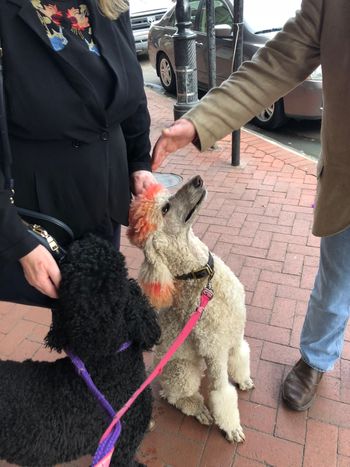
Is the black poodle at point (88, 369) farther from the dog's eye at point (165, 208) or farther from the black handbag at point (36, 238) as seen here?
the dog's eye at point (165, 208)

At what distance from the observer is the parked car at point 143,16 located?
1050 centimetres

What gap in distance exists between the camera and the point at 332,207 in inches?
69.2

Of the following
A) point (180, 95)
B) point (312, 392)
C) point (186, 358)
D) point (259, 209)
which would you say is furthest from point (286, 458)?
point (180, 95)

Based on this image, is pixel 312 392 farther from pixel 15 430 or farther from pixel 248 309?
pixel 15 430

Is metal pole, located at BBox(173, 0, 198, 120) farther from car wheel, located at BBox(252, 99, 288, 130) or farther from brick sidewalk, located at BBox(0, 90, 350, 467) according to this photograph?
car wheel, located at BBox(252, 99, 288, 130)

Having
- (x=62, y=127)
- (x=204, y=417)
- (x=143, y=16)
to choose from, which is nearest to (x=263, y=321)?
(x=204, y=417)

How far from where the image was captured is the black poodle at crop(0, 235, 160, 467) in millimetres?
1302

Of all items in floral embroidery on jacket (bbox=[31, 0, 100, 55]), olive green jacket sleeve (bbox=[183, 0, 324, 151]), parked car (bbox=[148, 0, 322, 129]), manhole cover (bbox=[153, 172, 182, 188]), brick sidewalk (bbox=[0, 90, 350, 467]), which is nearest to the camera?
floral embroidery on jacket (bbox=[31, 0, 100, 55])

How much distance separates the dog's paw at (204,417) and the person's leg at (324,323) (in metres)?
0.43

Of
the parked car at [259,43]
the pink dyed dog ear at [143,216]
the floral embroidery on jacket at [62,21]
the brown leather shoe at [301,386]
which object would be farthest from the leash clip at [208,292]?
the parked car at [259,43]

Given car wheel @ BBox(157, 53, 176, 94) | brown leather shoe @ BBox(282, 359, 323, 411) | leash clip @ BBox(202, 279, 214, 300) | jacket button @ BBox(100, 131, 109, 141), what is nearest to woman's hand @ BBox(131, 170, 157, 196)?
jacket button @ BBox(100, 131, 109, 141)

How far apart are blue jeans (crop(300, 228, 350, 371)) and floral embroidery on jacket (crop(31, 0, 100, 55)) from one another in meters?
1.34

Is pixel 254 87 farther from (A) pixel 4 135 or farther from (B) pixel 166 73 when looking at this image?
(B) pixel 166 73

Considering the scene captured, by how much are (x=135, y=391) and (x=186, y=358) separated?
1.96 ft
